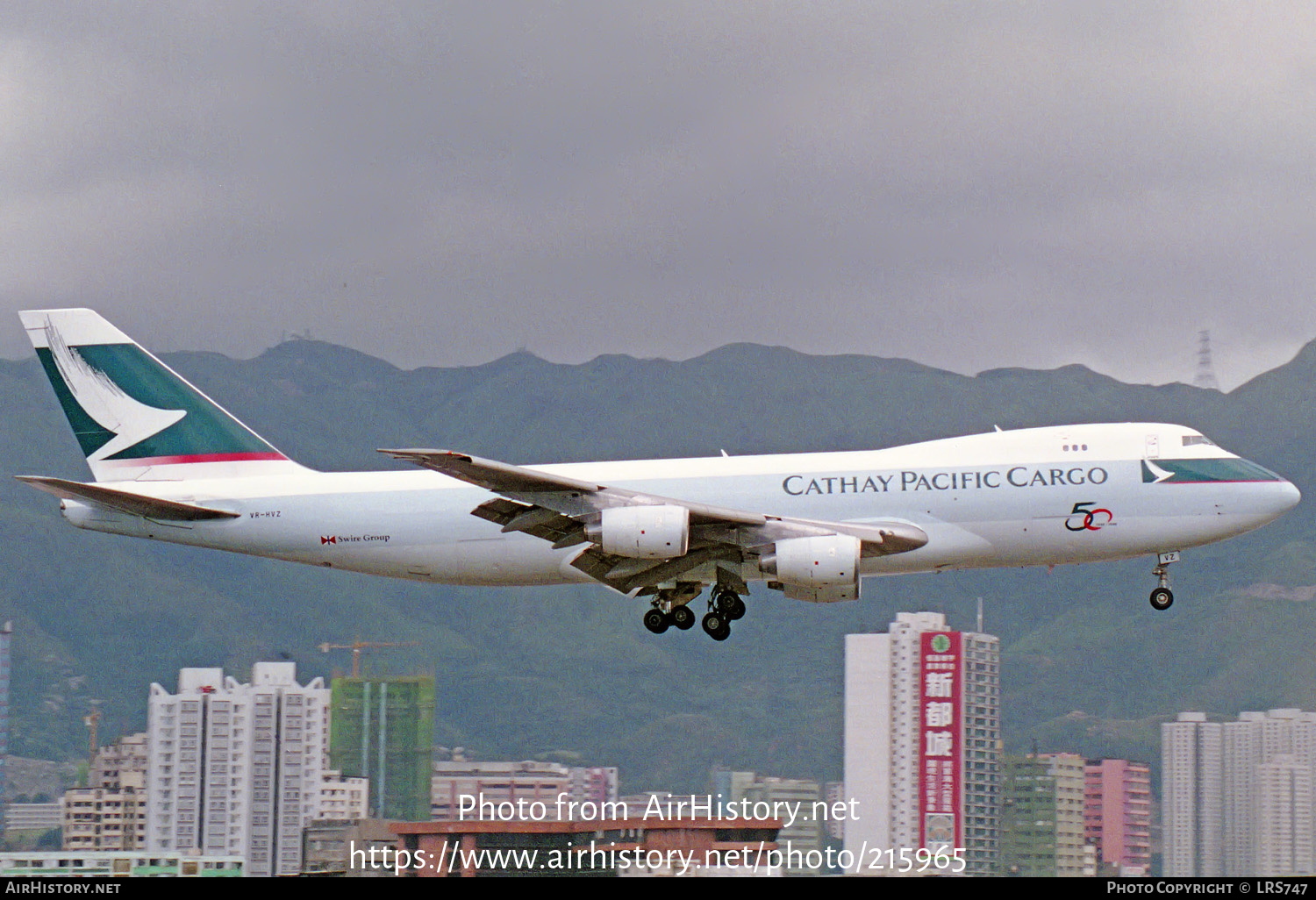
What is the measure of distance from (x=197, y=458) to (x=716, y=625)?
14.6m

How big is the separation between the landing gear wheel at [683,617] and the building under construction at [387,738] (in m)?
125

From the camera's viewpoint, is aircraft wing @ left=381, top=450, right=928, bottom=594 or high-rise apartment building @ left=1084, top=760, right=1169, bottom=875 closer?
aircraft wing @ left=381, top=450, right=928, bottom=594

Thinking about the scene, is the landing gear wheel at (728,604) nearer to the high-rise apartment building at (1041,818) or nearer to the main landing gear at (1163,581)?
the main landing gear at (1163,581)

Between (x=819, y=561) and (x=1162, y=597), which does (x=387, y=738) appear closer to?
(x=1162, y=597)

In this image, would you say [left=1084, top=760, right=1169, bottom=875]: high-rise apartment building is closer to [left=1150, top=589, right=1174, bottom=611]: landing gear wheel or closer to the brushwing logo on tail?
[left=1150, top=589, right=1174, bottom=611]: landing gear wheel

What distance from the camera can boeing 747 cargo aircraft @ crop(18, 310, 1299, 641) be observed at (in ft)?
134

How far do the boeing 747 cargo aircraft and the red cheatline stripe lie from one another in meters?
0.85

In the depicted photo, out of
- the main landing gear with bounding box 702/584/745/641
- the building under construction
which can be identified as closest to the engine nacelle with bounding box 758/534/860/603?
the main landing gear with bounding box 702/584/745/641

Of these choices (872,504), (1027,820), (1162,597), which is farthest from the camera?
(1027,820)

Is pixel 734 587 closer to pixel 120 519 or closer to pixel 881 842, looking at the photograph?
pixel 120 519

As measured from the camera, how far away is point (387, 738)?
584 feet

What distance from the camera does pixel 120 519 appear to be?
145 feet

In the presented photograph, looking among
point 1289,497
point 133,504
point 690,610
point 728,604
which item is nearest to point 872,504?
point 728,604
